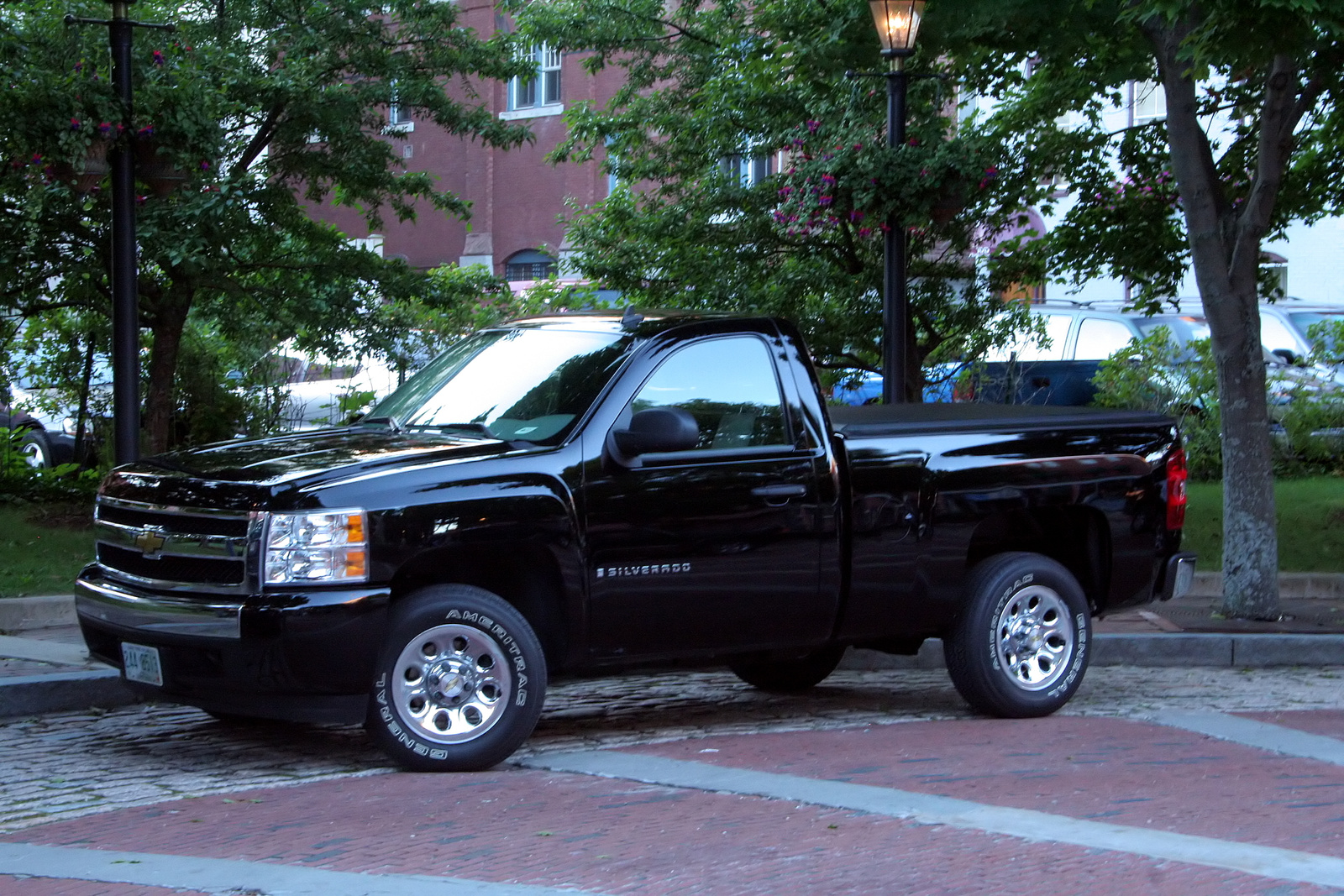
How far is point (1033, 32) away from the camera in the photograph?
10672 mm

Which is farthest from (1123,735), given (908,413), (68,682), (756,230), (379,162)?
(379,162)

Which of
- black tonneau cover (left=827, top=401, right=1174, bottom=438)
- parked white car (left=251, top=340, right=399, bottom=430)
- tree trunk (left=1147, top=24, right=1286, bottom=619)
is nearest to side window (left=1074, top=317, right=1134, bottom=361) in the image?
parked white car (left=251, top=340, right=399, bottom=430)

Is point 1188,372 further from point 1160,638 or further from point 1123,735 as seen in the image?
point 1123,735

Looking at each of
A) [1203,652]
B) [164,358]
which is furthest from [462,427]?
[164,358]

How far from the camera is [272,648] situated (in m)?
6.33

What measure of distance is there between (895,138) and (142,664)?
6.38 metres

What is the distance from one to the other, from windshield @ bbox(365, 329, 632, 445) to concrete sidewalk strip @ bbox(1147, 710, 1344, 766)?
10.7ft

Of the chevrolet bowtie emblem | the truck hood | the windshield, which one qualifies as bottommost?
the chevrolet bowtie emblem

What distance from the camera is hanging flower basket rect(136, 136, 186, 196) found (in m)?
9.73

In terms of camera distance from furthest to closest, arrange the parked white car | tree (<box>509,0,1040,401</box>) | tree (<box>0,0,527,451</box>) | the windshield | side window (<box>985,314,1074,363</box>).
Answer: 1. side window (<box>985,314,1074,363</box>)
2. the parked white car
3. tree (<box>0,0,527,451</box>)
4. tree (<box>509,0,1040,401</box>)
5. the windshield

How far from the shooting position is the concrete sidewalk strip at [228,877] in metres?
5.09

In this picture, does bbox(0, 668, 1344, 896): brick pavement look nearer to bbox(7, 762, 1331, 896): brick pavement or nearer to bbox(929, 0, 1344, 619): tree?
bbox(7, 762, 1331, 896): brick pavement

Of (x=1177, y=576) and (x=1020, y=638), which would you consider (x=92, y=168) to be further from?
(x=1177, y=576)

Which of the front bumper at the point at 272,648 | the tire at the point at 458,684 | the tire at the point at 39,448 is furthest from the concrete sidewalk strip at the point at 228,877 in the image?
the tire at the point at 39,448
